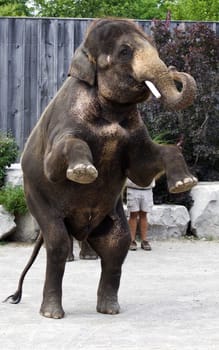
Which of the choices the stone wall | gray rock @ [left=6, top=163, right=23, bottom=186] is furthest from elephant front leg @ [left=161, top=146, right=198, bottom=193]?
→ gray rock @ [left=6, top=163, right=23, bottom=186]

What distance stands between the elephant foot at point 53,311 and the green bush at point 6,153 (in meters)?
5.37

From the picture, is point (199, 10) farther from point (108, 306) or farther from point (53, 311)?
point (53, 311)

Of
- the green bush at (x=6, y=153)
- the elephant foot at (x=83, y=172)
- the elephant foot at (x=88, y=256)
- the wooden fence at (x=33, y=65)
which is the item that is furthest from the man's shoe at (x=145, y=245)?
the elephant foot at (x=83, y=172)

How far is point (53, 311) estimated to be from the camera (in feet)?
20.8

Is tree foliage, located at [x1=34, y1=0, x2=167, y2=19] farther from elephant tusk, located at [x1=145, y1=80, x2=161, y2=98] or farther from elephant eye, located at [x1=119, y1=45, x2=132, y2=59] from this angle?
elephant tusk, located at [x1=145, y1=80, x2=161, y2=98]

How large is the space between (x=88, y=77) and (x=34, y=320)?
177 centimetres

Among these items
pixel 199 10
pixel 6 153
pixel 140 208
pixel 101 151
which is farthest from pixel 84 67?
pixel 199 10

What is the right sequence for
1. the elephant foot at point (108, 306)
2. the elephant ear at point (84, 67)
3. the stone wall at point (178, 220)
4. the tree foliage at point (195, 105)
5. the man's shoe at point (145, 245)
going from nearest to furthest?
the elephant ear at point (84, 67)
the elephant foot at point (108, 306)
the man's shoe at point (145, 245)
the stone wall at point (178, 220)
the tree foliage at point (195, 105)

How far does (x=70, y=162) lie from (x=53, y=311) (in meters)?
1.31

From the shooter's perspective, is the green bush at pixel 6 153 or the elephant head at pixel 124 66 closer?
the elephant head at pixel 124 66

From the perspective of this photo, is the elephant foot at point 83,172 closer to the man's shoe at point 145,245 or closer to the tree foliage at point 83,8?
the man's shoe at point 145,245

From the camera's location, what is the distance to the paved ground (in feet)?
18.2

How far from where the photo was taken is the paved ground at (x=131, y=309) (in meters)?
5.56

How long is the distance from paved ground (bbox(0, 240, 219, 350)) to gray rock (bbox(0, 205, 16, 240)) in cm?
90
